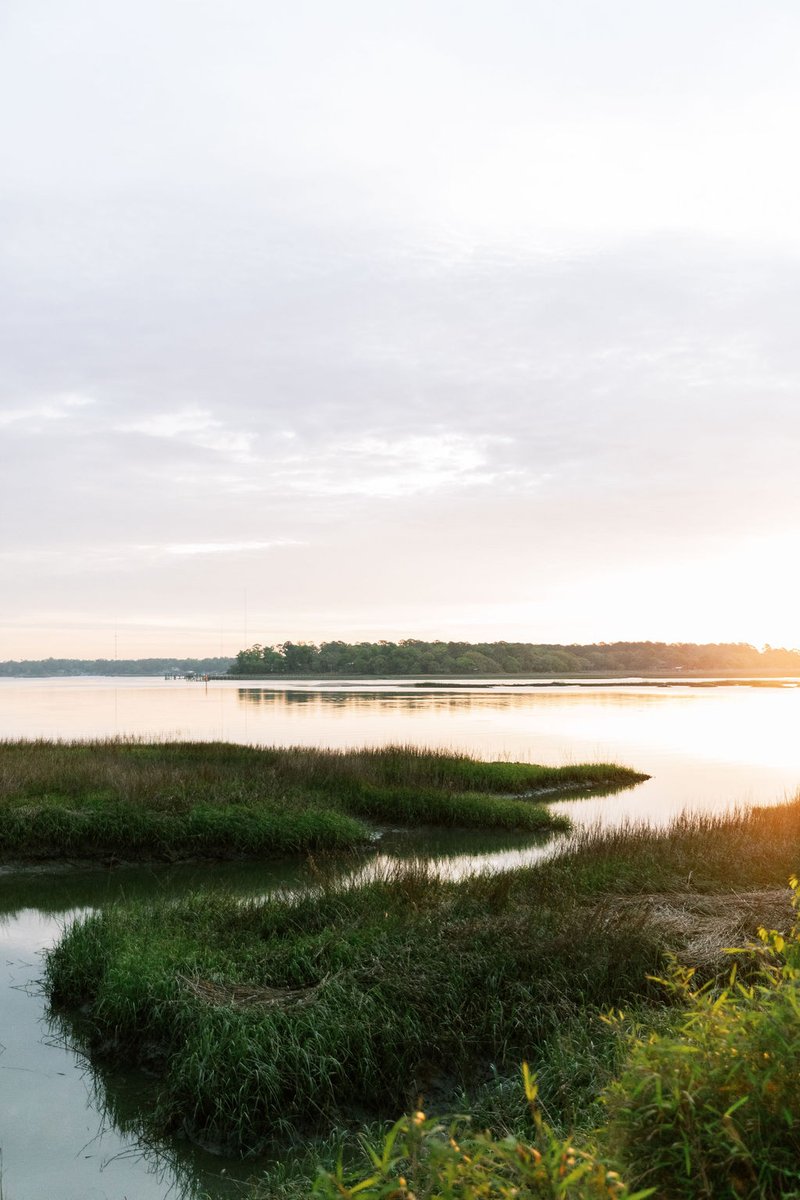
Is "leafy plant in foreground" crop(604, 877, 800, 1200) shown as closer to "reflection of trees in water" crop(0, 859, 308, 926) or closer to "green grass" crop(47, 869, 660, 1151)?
"green grass" crop(47, 869, 660, 1151)

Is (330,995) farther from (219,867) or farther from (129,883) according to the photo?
(219,867)

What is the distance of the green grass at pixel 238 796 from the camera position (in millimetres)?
17594

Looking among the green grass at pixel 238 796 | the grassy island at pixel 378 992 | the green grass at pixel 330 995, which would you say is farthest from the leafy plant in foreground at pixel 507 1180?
the green grass at pixel 238 796

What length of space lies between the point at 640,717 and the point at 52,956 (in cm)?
6206

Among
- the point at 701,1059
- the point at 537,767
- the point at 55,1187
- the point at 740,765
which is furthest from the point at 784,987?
the point at 740,765

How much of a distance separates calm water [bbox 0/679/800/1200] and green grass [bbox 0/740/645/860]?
0.95 meters

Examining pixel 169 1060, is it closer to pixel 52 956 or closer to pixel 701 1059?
pixel 52 956

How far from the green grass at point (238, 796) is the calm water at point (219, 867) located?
95cm

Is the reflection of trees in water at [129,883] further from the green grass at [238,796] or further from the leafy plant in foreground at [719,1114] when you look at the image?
the leafy plant in foreground at [719,1114]

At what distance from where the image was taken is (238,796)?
64.9 ft

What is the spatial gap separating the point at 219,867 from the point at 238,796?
2.69 meters

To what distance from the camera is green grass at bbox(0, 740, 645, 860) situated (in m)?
17.6

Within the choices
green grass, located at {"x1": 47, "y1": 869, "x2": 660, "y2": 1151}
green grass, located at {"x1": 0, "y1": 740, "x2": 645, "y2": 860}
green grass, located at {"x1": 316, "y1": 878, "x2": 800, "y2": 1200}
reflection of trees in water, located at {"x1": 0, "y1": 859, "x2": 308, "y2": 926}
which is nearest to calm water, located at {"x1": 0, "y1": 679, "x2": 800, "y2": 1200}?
reflection of trees in water, located at {"x1": 0, "y1": 859, "x2": 308, "y2": 926}

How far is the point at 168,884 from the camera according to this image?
15.8 meters
